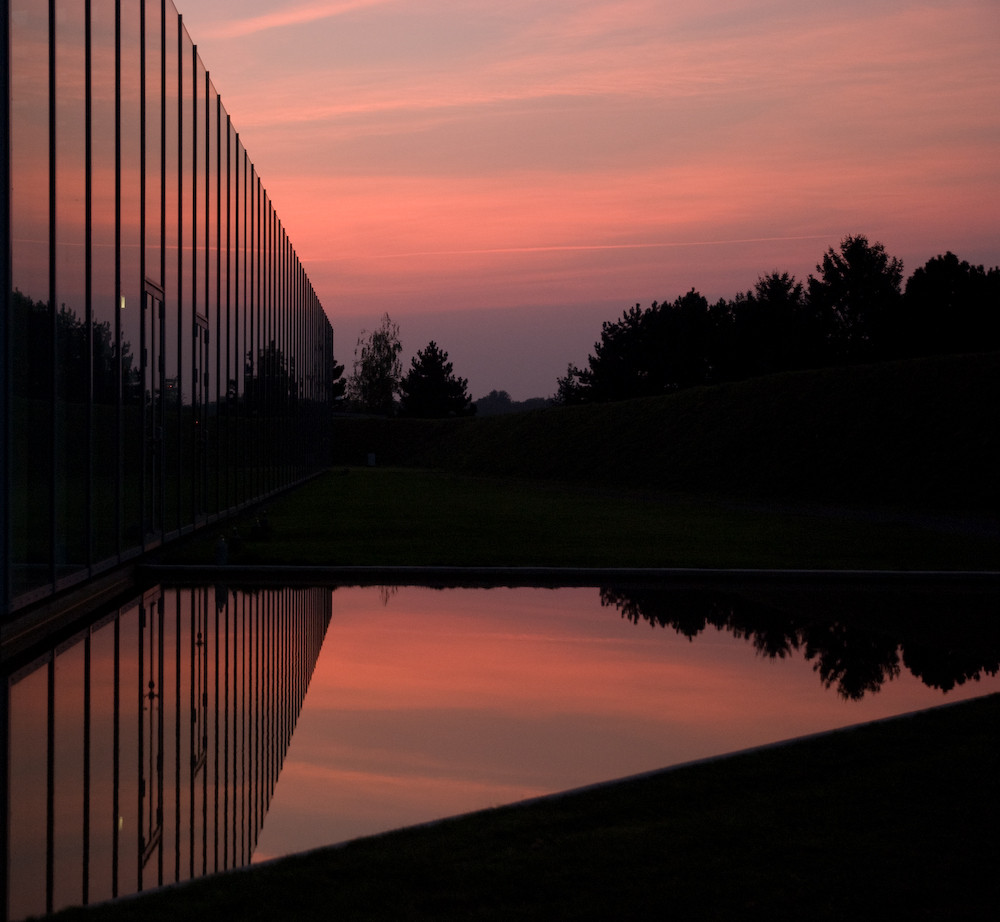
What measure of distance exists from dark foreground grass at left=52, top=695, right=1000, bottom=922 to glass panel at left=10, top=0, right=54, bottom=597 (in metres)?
6.11

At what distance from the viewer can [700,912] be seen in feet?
14.8

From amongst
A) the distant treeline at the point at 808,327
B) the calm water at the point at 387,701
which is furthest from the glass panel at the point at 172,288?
the distant treeline at the point at 808,327

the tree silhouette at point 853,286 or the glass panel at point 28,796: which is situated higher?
the tree silhouette at point 853,286

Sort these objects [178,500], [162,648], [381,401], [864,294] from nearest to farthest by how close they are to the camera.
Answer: [162,648] < [178,500] < [864,294] < [381,401]

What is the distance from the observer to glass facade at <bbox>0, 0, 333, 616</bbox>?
1045cm

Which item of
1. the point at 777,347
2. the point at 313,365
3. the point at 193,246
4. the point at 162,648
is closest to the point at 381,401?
the point at 777,347

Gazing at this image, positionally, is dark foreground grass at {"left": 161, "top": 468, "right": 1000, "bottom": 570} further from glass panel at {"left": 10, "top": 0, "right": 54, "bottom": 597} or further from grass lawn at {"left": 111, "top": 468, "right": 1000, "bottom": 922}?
grass lawn at {"left": 111, "top": 468, "right": 1000, "bottom": 922}

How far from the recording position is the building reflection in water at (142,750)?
5.57 meters

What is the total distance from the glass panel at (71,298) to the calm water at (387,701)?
1157 mm

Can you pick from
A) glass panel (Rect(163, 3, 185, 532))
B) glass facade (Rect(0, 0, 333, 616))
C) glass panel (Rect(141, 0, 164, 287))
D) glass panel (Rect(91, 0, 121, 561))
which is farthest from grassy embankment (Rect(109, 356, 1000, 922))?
glass panel (Rect(141, 0, 164, 287))

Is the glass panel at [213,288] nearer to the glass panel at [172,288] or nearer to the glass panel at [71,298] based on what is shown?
the glass panel at [172,288]

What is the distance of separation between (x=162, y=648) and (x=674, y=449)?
42.1 m

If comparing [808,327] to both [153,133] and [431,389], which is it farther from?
[153,133]

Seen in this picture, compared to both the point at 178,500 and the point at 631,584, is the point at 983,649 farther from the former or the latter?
the point at 178,500
